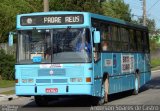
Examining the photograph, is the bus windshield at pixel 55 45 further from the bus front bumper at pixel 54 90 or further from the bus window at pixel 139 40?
the bus window at pixel 139 40

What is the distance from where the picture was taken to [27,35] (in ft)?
61.0

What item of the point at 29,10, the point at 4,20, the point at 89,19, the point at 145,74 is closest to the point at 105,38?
the point at 89,19

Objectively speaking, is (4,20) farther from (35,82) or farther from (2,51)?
(35,82)

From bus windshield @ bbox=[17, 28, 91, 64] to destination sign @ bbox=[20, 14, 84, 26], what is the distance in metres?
0.26

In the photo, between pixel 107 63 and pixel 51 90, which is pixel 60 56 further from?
pixel 107 63

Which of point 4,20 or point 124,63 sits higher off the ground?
point 4,20

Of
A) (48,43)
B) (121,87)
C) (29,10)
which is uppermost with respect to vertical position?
(29,10)

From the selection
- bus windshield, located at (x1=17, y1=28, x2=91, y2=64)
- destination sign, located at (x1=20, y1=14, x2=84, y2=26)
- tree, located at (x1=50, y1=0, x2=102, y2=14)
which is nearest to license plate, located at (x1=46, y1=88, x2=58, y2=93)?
bus windshield, located at (x1=17, y1=28, x2=91, y2=64)

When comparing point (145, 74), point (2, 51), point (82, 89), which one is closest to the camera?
point (82, 89)

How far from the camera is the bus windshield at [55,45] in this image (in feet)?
58.7

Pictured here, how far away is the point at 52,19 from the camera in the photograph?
18469mm

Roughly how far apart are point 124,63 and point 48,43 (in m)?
5.12

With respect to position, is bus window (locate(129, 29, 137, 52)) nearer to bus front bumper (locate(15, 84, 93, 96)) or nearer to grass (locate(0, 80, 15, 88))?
bus front bumper (locate(15, 84, 93, 96))

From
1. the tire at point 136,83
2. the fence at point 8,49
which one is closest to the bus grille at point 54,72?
the tire at point 136,83
